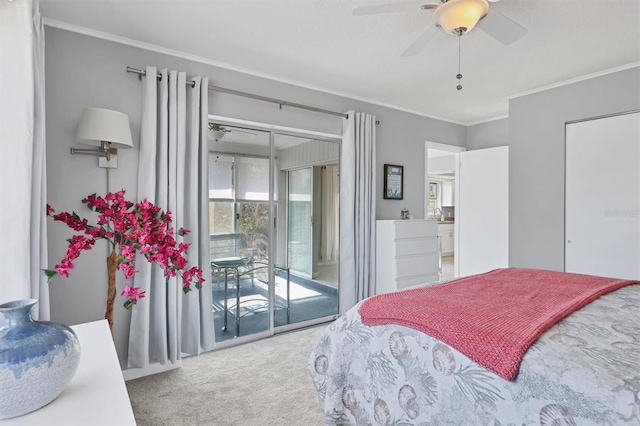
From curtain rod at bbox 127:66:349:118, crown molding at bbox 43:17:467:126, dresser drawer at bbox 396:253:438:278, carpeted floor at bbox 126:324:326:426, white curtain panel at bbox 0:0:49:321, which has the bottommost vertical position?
carpeted floor at bbox 126:324:326:426

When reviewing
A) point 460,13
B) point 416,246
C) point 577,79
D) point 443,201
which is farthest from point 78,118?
point 443,201

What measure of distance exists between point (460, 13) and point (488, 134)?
3.34 meters

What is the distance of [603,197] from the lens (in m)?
3.17

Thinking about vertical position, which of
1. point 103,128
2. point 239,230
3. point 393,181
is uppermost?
point 103,128

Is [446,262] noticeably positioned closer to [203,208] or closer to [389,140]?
[389,140]

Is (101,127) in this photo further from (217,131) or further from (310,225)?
(310,225)

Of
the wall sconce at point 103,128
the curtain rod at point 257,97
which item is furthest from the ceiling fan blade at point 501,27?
the wall sconce at point 103,128

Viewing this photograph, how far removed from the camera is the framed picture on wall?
13.4 feet

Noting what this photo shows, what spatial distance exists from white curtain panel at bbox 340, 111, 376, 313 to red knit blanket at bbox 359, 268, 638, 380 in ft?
5.50

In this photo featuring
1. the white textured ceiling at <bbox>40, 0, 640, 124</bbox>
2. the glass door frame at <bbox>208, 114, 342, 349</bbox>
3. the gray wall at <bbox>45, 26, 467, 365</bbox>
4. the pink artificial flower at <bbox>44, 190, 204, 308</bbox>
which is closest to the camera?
the pink artificial flower at <bbox>44, 190, 204, 308</bbox>

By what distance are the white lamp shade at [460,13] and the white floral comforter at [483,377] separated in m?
1.53

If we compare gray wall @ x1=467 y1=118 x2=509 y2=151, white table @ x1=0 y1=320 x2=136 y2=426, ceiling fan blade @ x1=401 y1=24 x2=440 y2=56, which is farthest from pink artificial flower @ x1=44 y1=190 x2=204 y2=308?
gray wall @ x1=467 y1=118 x2=509 y2=151

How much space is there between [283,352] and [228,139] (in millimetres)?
1951

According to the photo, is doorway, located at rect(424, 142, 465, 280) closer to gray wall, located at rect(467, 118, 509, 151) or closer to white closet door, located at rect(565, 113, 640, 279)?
gray wall, located at rect(467, 118, 509, 151)
